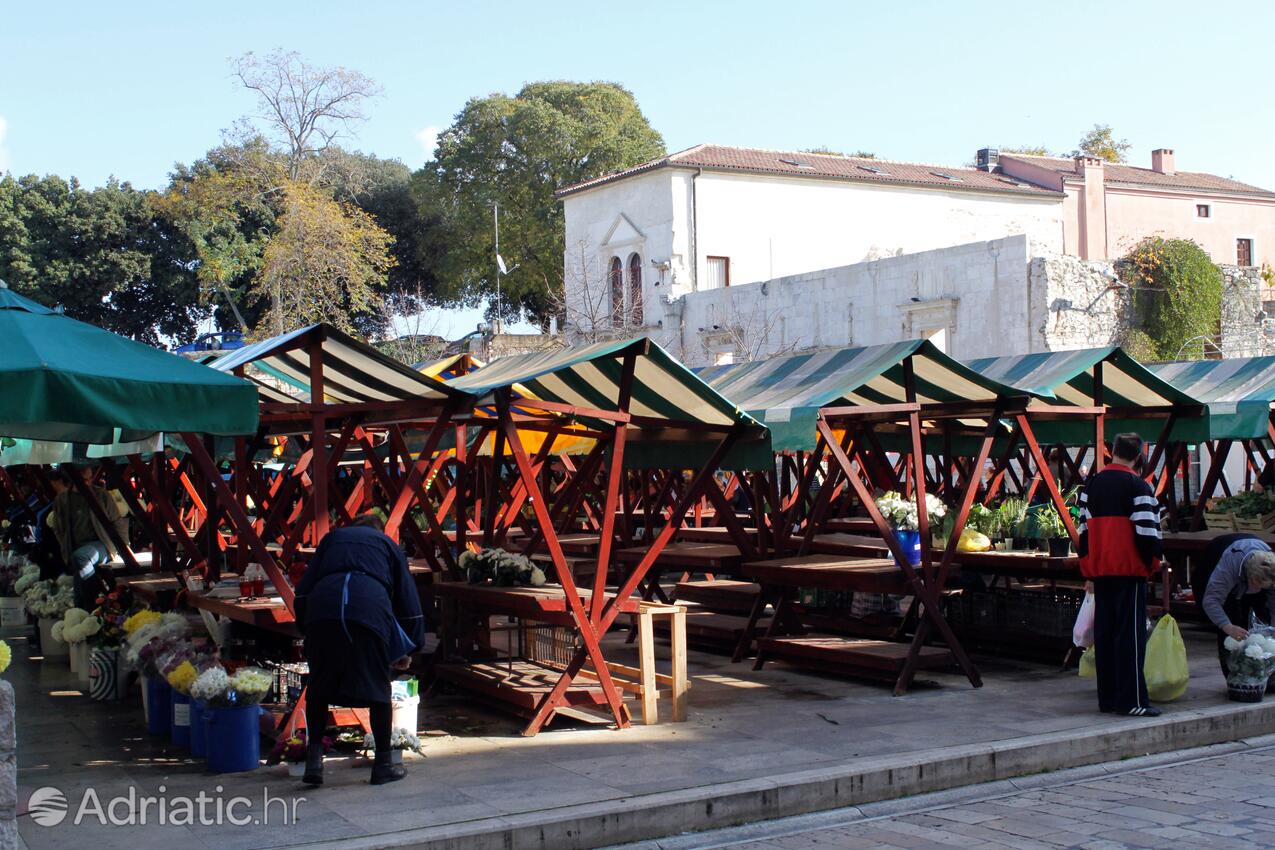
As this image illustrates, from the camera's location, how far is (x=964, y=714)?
9.00 meters

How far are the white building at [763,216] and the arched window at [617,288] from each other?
0.27 feet

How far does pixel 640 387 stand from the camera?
938 cm

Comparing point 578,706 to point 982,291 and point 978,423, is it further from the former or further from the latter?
point 982,291

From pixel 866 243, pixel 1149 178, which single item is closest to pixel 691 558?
pixel 866 243

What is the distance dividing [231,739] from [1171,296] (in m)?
31.6

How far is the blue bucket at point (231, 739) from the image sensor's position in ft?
24.4

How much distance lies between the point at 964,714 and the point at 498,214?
45215 millimetres

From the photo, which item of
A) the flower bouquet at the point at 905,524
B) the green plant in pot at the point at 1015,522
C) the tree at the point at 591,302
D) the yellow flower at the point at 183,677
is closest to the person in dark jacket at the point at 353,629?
the yellow flower at the point at 183,677

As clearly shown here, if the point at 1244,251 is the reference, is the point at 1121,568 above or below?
below

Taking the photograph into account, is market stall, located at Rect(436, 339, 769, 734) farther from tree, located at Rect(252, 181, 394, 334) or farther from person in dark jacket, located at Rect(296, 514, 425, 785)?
tree, located at Rect(252, 181, 394, 334)

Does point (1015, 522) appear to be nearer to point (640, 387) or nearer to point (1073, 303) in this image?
point (640, 387)

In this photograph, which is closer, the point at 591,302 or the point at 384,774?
the point at 384,774

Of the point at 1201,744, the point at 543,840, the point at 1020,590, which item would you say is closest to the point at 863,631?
the point at 1020,590

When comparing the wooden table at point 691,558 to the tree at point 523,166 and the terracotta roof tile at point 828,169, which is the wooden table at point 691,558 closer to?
the terracotta roof tile at point 828,169
